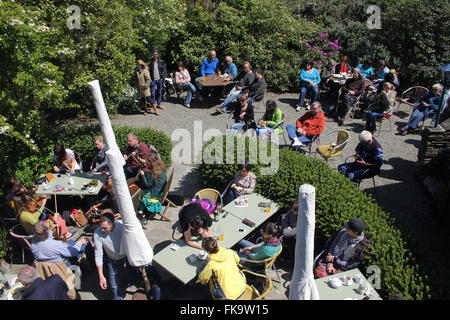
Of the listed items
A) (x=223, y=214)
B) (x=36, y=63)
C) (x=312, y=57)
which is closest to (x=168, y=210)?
(x=223, y=214)

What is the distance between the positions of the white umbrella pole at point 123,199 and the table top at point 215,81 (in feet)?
24.8

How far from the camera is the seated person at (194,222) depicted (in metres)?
5.61

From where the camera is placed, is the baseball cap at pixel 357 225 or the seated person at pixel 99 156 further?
the seated person at pixel 99 156

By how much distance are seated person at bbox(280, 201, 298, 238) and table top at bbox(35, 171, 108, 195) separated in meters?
3.70

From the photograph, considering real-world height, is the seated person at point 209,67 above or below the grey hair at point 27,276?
above

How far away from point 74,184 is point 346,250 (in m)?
5.32

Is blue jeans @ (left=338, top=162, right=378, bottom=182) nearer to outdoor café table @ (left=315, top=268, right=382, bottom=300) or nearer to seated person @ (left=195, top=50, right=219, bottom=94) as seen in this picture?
outdoor café table @ (left=315, top=268, right=382, bottom=300)

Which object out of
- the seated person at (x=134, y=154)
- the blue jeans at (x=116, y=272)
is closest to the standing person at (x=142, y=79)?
the seated person at (x=134, y=154)

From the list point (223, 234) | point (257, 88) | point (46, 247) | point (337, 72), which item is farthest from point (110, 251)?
point (337, 72)

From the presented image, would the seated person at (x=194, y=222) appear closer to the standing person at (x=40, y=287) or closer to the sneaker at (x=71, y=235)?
the standing person at (x=40, y=287)

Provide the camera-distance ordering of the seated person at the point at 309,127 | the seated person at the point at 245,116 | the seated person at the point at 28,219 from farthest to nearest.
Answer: the seated person at the point at 245,116 < the seated person at the point at 309,127 < the seated person at the point at 28,219

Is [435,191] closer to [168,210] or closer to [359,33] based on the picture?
[168,210]

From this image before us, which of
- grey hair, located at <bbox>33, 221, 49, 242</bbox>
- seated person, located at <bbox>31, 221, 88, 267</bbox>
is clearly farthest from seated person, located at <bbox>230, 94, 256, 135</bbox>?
grey hair, located at <bbox>33, 221, 49, 242</bbox>

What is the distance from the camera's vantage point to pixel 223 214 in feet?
20.8
